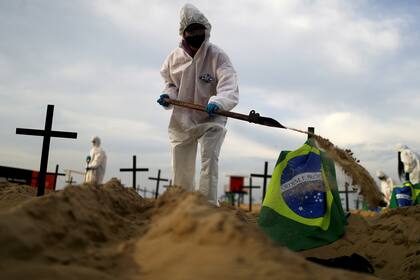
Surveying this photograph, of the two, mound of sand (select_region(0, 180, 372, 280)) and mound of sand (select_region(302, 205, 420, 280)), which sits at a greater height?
mound of sand (select_region(0, 180, 372, 280))

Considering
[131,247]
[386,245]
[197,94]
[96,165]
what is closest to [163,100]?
[197,94]

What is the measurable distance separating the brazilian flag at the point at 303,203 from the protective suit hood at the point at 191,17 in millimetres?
1843

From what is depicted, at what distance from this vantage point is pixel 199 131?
4.65 m

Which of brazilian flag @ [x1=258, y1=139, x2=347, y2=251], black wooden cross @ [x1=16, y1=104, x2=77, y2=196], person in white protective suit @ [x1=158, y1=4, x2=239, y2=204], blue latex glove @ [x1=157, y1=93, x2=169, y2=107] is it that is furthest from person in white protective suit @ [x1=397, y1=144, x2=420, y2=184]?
black wooden cross @ [x1=16, y1=104, x2=77, y2=196]

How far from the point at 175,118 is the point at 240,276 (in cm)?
365

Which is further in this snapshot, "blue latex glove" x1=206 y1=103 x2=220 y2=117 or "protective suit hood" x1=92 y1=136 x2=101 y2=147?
"protective suit hood" x1=92 y1=136 x2=101 y2=147

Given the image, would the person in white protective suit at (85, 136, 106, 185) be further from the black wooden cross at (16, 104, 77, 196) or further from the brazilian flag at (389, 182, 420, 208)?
the brazilian flag at (389, 182, 420, 208)

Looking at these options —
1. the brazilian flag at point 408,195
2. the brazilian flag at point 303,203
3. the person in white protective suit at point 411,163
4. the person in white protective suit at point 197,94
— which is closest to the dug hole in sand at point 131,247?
the brazilian flag at point 303,203

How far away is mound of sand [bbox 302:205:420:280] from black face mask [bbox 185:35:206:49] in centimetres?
270

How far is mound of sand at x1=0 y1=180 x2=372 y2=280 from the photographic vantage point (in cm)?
132

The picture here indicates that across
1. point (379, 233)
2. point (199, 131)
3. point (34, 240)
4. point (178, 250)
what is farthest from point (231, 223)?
point (379, 233)

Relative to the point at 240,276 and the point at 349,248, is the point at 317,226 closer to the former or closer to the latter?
the point at 349,248

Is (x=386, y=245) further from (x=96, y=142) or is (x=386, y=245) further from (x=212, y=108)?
(x=96, y=142)

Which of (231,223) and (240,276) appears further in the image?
(231,223)
